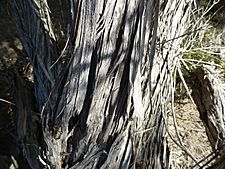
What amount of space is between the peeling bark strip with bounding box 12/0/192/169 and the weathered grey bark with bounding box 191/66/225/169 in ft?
1.24

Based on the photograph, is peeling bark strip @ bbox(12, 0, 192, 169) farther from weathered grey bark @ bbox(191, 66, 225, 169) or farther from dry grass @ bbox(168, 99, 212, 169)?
dry grass @ bbox(168, 99, 212, 169)

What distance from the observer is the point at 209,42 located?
2.75 metres

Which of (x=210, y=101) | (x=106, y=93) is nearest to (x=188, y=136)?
(x=210, y=101)

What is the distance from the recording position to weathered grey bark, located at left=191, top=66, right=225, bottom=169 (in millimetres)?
1953

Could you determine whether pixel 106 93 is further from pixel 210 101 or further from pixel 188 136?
pixel 188 136

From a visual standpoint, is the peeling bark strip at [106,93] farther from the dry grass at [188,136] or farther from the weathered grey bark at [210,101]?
the dry grass at [188,136]

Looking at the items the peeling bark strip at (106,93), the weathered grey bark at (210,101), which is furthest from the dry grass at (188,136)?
the peeling bark strip at (106,93)

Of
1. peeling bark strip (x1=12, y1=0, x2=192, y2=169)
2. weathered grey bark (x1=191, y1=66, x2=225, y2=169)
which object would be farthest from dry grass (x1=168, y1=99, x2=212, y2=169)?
peeling bark strip (x1=12, y1=0, x2=192, y2=169)

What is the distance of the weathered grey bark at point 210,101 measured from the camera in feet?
6.41

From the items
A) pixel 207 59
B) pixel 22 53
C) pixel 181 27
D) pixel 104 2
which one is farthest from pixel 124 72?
pixel 22 53

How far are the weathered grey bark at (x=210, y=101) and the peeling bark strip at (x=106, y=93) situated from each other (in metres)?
0.38

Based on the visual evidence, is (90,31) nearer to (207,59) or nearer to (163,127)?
(163,127)

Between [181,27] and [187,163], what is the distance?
2.75 feet

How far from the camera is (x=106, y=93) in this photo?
60.2 inches
